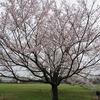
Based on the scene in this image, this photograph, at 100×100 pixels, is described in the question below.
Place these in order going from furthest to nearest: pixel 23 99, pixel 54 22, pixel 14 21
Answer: pixel 23 99, pixel 54 22, pixel 14 21

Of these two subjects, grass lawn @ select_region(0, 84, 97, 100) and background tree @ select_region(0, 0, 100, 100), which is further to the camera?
grass lawn @ select_region(0, 84, 97, 100)

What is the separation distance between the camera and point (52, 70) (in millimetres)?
12258

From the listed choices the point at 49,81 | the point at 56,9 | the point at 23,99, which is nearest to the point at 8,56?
the point at 49,81

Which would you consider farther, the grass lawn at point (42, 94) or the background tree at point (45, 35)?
the grass lawn at point (42, 94)

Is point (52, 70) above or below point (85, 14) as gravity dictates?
below

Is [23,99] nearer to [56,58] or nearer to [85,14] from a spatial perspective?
[56,58]

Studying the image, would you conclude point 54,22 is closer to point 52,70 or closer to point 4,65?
point 52,70

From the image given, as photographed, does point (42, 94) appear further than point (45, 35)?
Yes

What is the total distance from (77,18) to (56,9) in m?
1.19

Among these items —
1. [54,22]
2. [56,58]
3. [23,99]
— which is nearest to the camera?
[54,22]

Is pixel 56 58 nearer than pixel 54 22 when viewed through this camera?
No

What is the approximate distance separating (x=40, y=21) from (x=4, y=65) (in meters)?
Result: 2.96

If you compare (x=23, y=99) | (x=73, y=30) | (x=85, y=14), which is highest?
(x=85, y=14)

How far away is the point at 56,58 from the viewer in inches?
523
